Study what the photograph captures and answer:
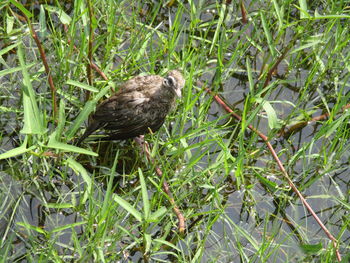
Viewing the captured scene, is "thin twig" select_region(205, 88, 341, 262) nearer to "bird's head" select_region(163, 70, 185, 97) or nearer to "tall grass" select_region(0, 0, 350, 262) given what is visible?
"tall grass" select_region(0, 0, 350, 262)

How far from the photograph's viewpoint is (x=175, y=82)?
14.9 ft

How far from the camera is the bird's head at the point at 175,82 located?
14.9 ft

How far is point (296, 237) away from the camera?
4.73 m

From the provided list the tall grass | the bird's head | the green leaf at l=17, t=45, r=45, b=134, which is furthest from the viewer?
the bird's head

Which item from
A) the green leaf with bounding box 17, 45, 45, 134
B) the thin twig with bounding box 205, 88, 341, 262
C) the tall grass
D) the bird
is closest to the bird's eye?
the bird

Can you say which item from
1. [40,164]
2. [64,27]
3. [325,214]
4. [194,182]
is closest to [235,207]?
[194,182]

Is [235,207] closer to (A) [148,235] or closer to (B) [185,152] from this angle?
(B) [185,152]

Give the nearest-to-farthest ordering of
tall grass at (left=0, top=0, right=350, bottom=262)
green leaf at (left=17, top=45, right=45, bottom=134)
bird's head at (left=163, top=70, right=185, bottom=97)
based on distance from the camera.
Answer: green leaf at (left=17, top=45, right=45, bottom=134)
tall grass at (left=0, top=0, right=350, bottom=262)
bird's head at (left=163, top=70, right=185, bottom=97)

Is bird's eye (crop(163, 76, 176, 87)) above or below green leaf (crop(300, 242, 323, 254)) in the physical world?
above

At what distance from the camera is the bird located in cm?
459

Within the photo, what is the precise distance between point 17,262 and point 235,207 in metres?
1.57

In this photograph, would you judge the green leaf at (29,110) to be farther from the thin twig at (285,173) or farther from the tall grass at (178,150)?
the thin twig at (285,173)

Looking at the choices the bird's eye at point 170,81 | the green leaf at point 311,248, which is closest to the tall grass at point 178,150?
the green leaf at point 311,248

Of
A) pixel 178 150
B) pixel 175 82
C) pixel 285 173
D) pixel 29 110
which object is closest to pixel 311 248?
pixel 285 173
